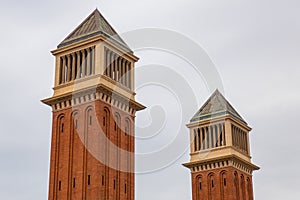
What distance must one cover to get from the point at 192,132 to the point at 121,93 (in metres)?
26.4

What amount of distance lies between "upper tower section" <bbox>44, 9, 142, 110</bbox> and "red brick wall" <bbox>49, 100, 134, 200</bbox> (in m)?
2.14

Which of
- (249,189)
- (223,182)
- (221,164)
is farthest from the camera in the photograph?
(249,189)

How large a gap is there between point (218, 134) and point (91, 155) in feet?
97.3

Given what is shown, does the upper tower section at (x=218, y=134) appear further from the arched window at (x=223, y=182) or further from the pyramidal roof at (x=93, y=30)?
the pyramidal roof at (x=93, y=30)

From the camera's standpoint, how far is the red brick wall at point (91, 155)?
5203 centimetres

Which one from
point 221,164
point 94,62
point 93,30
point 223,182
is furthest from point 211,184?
point 93,30

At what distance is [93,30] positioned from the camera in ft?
191

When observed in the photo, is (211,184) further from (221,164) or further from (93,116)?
(93,116)

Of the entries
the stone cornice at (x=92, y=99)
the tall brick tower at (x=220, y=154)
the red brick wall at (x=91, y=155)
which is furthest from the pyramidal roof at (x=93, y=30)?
the tall brick tower at (x=220, y=154)

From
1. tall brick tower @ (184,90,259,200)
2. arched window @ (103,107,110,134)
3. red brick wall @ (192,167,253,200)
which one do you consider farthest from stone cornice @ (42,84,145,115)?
red brick wall @ (192,167,253,200)

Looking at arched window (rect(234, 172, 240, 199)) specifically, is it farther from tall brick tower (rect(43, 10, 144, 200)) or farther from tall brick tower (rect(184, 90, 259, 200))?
tall brick tower (rect(43, 10, 144, 200))

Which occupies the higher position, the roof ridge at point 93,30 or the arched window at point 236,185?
the roof ridge at point 93,30

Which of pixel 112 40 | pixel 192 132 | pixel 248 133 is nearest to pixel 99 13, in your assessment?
pixel 112 40

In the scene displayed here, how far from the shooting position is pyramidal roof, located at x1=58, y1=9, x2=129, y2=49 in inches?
2271
